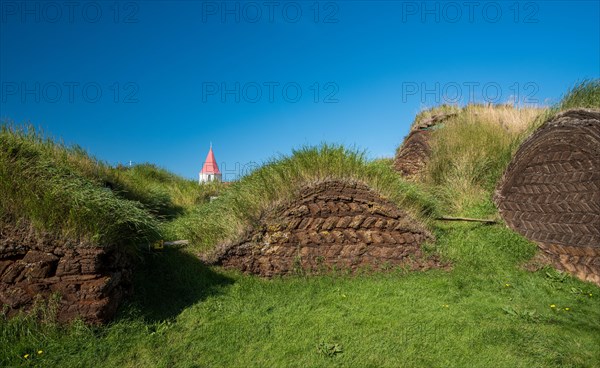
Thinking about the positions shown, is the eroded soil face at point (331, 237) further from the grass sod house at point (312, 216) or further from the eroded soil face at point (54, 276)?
the eroded soil face at point (54, 276)

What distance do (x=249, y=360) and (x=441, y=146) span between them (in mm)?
9153

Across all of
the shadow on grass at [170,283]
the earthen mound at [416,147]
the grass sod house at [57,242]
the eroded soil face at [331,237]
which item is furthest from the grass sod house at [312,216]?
the earthen mound at [416,147]

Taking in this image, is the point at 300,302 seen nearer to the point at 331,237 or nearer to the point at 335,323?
the point at 335,323

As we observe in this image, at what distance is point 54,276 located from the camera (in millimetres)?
4395

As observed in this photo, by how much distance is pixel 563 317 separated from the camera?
4887mm

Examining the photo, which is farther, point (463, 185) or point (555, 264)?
point (463, 185)

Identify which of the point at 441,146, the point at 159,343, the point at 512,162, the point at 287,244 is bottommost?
the point at 159,343

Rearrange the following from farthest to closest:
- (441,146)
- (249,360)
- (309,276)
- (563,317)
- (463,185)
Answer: (441,146)
(463,185)
(309,276)
(563,317)
(249,360)

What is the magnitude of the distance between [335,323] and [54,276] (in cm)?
356

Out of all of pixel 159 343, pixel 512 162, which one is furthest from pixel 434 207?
pixel 159 343

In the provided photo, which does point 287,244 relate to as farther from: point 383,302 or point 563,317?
point 563,317

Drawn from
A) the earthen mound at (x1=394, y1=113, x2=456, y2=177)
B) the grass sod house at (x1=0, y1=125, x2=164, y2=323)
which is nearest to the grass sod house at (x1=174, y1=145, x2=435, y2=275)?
the grass sod house at (x1=0, y1=125, x2=164, y2=323)

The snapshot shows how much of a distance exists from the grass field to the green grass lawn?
2 centimetres

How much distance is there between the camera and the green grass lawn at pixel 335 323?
4.00 meters
